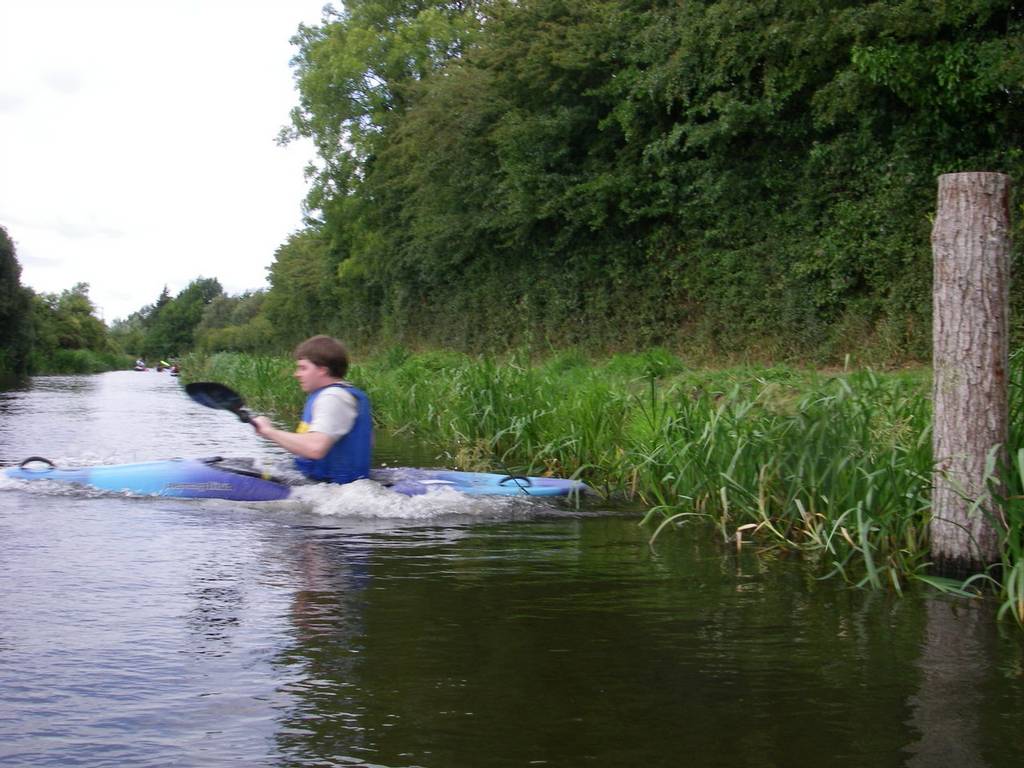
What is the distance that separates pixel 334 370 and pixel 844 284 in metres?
9.20

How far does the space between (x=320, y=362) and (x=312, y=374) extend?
11 centimetres

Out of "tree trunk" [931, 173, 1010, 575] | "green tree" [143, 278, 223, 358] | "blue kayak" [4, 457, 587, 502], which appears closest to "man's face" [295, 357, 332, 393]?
"blue kayak" [4, 457, 587, 502]

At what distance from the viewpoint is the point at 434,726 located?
355 cm

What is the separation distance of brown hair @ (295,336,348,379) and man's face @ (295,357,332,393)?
0.02 metres

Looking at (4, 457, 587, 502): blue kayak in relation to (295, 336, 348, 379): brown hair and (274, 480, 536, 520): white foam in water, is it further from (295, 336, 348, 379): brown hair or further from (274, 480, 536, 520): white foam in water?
(295, 336, 348, 379): brown hair

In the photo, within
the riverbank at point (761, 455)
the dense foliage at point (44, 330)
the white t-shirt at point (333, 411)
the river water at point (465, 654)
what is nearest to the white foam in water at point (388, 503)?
the river water at point (465, 654)

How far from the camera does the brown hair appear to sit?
289 inches

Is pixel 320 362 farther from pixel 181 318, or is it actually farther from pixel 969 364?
pixel 181 318

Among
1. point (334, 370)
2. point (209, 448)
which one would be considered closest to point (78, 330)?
point (209, 448)

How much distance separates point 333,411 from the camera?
24.1 feet

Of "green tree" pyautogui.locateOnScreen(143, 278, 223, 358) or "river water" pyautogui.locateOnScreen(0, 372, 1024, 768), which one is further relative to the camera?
"green tree" pyautogui.locateOnScreen(143, 278, 223, 358)

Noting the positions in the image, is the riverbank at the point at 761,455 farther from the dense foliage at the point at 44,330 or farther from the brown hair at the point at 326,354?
the dense foliage at the point at 44,330

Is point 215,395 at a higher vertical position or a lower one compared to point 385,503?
higher

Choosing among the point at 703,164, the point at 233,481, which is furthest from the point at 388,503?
the point at 703,164
